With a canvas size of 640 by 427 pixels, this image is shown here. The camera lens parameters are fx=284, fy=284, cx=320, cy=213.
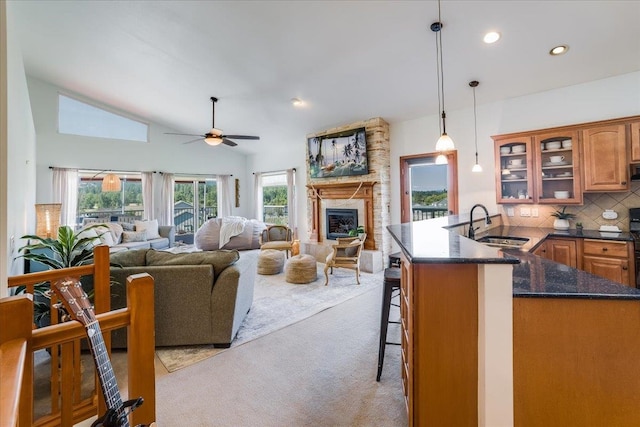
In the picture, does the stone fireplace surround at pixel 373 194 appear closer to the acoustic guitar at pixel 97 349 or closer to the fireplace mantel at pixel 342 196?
the fireplace mantel at pixel 342 196

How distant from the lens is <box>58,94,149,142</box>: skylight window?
613cm

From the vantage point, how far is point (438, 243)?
165 centimetres

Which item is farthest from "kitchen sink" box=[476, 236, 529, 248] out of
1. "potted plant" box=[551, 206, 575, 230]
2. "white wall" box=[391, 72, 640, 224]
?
"white wall" box=[391, 72, 640, 224]

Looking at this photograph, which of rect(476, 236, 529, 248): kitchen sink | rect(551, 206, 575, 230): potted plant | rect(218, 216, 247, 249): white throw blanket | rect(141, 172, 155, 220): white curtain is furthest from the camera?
rect(141, 172, 155, 220): white curtain

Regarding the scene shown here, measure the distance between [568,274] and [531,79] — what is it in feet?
10.5

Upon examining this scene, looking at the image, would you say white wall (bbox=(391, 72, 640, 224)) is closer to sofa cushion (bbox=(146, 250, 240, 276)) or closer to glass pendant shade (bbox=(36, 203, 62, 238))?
sofa cushion (bbox=(146, 250, 240, 276))

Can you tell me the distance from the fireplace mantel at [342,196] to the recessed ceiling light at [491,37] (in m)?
2.77

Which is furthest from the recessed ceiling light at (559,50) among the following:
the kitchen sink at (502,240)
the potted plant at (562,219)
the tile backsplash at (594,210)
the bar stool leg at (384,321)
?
the bar stool leg at (384,321)

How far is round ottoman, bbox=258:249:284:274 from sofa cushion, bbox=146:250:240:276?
226 cm

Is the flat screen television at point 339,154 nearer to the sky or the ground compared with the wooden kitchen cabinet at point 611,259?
nearer to the sky

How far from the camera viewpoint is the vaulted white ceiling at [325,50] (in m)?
2.75

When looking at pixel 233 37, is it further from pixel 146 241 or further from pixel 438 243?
pixel 146 241

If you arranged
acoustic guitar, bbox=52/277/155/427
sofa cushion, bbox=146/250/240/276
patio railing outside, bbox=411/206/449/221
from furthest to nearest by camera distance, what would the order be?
1. patio railing outside, bbox=411/206/449/221
2. sofa cushion, bbox=146/250/240/276
3. acoustic guitar, bbox=52/277/155/427

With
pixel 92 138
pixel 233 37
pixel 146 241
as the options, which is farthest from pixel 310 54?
pixel 92 138
